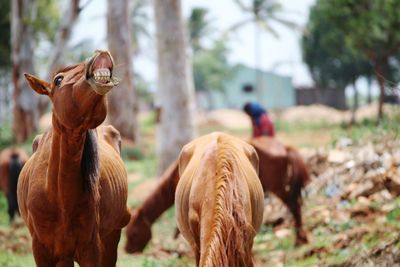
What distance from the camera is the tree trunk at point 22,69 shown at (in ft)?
68.8

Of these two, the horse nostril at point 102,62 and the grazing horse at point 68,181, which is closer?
the horse nostril at point 102,62

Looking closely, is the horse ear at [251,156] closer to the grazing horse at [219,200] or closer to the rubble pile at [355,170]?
the grazing horse at [219,200]

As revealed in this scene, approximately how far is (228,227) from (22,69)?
1895 centimetres

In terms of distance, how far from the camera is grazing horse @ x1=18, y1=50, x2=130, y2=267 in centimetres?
430

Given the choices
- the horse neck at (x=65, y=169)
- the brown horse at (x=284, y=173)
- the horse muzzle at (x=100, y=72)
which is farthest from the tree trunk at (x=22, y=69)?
the horse muzzle at (x=100, y=72)

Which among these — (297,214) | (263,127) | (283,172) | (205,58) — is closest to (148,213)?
(297,214)

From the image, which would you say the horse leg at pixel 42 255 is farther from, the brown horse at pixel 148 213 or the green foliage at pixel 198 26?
the green foliage at pixel 198 26

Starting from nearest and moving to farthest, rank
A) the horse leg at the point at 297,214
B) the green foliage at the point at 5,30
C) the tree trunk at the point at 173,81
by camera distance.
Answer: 1. the horse leg at the point at 297,214
2. the tree trunk at the point at 173,81
3. the green foliage at the point at 5,30

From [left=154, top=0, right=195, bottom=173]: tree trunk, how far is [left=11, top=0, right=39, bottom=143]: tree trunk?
7.38 m

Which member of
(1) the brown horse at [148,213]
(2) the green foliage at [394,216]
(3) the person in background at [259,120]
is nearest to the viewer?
(2) the green foliage at [394,216]

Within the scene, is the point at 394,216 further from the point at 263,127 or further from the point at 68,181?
the point at 68,181

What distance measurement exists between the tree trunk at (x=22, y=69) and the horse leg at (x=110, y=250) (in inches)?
609

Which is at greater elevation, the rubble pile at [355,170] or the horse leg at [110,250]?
the horse leg at [110,250]

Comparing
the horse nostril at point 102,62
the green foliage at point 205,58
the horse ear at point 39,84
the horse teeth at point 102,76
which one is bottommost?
the green foliage at point 205,58
